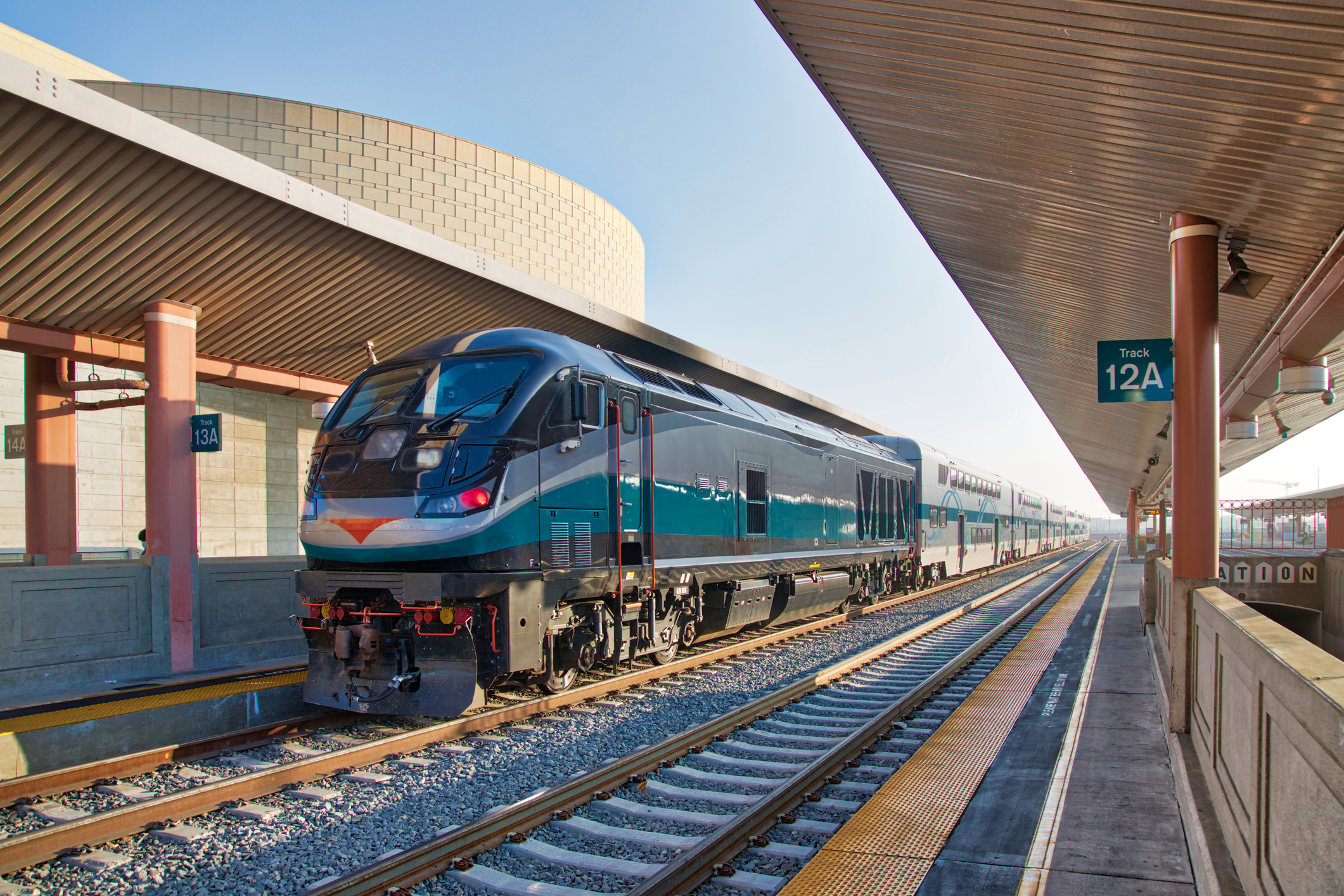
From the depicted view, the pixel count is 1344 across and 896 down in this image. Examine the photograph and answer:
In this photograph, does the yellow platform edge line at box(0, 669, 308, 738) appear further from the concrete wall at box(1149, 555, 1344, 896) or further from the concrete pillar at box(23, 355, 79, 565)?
the concrete wall at box(1149, 555, 1344, 896)

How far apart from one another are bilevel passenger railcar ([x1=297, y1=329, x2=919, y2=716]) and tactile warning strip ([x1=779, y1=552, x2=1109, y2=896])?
321 cm

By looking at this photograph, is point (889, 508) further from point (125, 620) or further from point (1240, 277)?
point (125, 620)

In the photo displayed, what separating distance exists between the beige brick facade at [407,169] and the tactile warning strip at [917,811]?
66.9 ft

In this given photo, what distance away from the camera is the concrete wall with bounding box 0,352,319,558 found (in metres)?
19.2

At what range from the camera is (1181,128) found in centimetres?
629

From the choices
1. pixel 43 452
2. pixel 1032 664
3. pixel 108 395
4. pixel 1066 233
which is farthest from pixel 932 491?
pixel 108 395

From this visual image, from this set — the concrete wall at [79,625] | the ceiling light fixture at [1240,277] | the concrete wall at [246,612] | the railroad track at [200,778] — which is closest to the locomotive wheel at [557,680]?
the railroad track at [200,778]

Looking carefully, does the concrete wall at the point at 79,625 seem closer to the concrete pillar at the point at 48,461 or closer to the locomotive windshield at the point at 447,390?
the concrete pillar at the point at 48,461

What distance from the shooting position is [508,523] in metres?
6.98

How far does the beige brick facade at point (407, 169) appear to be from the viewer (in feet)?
82.2

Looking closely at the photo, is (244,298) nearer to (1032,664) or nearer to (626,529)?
(626,529)

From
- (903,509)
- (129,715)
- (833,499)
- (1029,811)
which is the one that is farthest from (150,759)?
(903,509)

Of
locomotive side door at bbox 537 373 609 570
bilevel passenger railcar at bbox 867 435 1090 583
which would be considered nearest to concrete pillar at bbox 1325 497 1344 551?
bilevel passenger railcar at bbox 867 435 1090 583

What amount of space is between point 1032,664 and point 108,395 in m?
20.3
